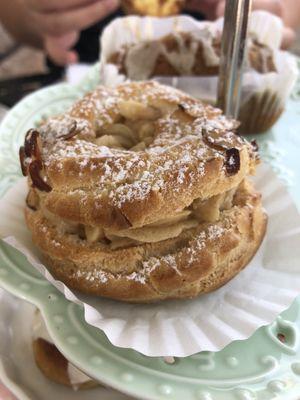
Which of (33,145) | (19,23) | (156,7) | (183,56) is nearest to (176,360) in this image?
(33,145)

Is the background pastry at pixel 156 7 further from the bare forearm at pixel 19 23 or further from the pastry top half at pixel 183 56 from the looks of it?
the bare forearm at pixel 19 23

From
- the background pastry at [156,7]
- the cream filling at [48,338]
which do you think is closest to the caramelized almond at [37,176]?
the cream filling at [48,338]

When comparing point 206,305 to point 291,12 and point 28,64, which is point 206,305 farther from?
point 28,64

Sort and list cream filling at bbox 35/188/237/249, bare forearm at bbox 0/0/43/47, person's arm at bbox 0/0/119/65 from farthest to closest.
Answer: bare forearm at bbox 0/0/43/47 < person's arm at bbox 0/0/119/65 < cream filling at bbox 35/188/237/249

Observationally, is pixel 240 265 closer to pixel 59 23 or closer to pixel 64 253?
pixel 64 253

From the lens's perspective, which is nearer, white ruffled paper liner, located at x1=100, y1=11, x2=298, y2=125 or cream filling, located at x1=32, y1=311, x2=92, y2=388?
cream filling, located at x1=32, y1=311, x2=92, y2=388

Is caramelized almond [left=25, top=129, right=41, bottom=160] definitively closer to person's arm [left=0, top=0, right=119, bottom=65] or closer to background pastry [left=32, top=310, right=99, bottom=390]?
background pastry [left=32, top=310, right=99, bottom=390]

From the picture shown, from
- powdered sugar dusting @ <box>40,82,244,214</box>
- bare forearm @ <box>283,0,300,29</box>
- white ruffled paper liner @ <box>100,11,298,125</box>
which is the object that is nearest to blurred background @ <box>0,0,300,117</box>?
bare forearm @ <box>283,0,300,29</box>
